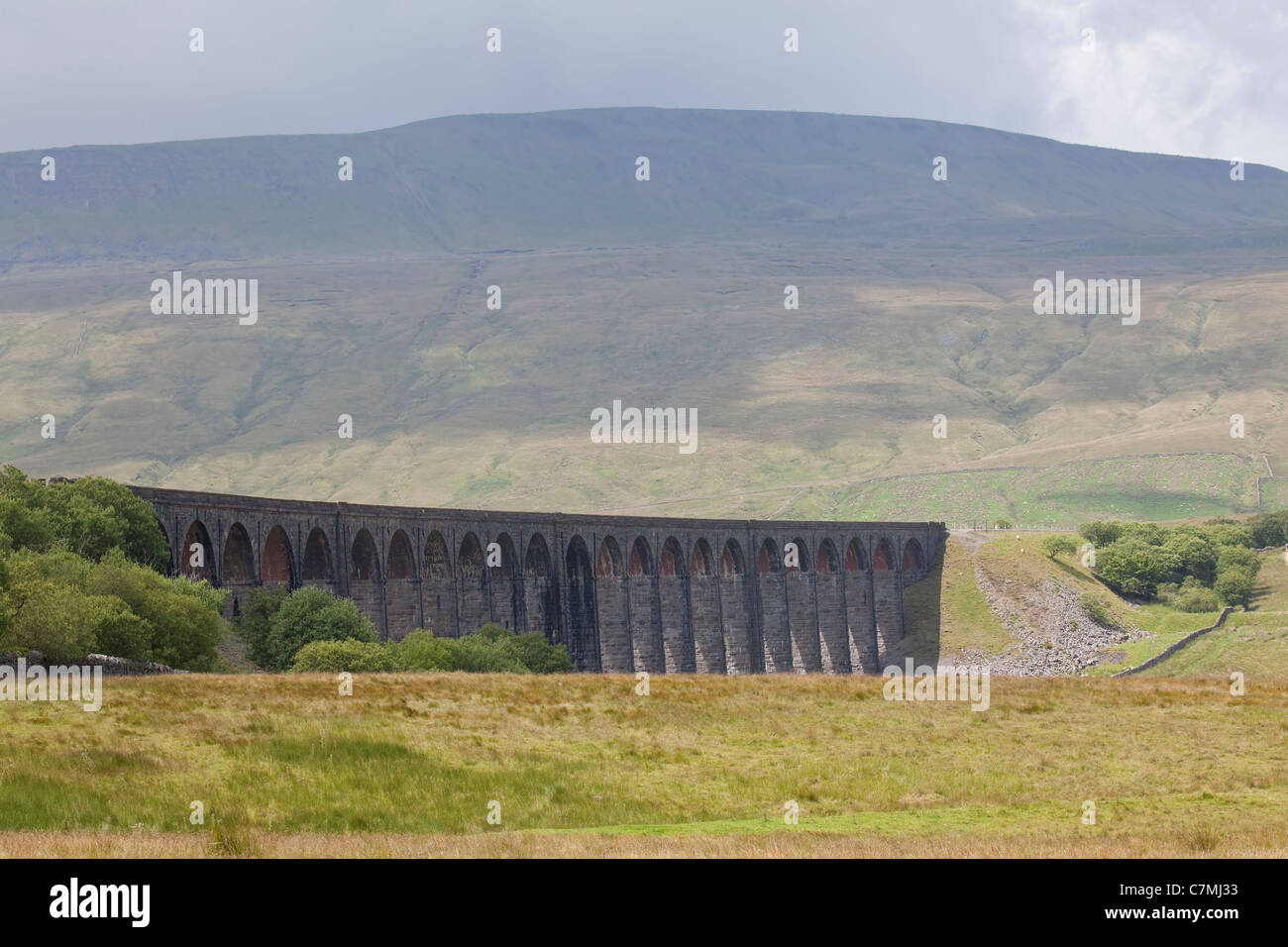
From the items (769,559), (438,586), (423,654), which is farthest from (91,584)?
(769,559)

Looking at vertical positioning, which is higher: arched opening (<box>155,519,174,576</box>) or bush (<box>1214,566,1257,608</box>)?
arched opening (<box>155,519,174,576</box>)

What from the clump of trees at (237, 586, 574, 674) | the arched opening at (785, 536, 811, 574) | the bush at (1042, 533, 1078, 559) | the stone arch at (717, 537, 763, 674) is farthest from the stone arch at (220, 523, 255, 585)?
the bush at (1042, 533, 1078, 559)

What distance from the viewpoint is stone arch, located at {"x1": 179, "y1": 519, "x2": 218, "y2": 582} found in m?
70.1

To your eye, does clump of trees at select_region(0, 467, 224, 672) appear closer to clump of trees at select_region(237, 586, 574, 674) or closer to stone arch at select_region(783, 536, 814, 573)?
clump of trees at select_region(237, 586, 574, 674)

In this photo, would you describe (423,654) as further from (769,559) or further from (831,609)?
(831,609)

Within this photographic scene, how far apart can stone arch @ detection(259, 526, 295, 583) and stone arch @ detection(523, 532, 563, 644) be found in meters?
22.1

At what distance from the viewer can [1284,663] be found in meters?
107

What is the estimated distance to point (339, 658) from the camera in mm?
59250

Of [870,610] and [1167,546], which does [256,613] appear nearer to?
[870,610]

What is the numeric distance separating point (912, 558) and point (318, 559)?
89923 mm

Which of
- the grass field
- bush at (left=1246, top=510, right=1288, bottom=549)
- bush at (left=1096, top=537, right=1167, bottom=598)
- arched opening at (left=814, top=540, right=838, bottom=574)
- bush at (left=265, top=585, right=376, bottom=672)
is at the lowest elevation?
the grass field

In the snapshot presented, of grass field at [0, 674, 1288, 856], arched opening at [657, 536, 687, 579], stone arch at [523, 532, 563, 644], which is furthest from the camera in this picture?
arched opening at [657, 536, 687, 579]

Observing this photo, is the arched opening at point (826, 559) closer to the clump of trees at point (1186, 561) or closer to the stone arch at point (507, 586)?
the clump of trees at point (1186, 561)
